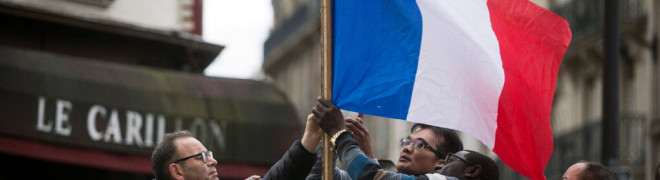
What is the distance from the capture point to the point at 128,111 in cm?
1817

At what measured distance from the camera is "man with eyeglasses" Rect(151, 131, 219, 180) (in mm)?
7418

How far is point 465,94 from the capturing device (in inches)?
299

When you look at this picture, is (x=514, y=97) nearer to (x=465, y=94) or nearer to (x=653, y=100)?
(x=465, y=94)

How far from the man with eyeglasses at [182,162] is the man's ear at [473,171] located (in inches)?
51.0

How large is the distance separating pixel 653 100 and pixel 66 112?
12351mm

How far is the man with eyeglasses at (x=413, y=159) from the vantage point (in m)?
6.86

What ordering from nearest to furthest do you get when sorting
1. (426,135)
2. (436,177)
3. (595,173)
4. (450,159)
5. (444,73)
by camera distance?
(436,177)
(450,159)
(444,73)
(426,135)
(595,173)

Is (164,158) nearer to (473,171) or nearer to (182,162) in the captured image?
(182,162)

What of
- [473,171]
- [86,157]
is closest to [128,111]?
[86,157]

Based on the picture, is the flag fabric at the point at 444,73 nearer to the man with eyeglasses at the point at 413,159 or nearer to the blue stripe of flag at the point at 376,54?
the blue stripe of flag at the point at 376,54

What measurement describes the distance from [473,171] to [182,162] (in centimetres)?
149

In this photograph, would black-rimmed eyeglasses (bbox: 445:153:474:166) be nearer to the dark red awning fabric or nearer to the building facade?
the dark red awning fabric

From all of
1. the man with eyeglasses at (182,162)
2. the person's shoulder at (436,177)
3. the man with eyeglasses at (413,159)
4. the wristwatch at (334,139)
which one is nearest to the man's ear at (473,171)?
the man with eyeglasses at (413,159)

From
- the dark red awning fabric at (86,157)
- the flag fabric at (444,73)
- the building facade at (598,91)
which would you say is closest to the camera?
the flag fabric at (444,73)
